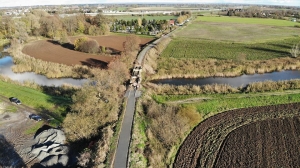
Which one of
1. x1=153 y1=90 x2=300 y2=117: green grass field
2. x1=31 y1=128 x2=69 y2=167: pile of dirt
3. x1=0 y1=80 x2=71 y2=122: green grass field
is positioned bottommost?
x1=31 y1=128 x2=69 y2=167: pile of dirt

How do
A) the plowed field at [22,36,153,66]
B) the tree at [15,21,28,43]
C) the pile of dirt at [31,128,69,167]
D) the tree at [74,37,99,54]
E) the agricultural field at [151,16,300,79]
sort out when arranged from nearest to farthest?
the pile of dirt at [31,128,69,167] → the agricultural field at [151,16,300,79] → the plowed field at [22,36,153,66] → the tree at [74,37,99,54] → the tree at [15,21,28,43]

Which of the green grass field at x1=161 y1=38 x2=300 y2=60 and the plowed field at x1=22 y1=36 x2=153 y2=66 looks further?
the plowed field at x1=22 y1=36 x2=153 y2=66

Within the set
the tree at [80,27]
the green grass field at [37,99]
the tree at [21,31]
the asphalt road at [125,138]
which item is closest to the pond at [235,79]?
the asphalt road at [125,138]

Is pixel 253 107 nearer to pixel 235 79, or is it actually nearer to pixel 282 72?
pixel 235 79

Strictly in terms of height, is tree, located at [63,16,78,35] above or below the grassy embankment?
above

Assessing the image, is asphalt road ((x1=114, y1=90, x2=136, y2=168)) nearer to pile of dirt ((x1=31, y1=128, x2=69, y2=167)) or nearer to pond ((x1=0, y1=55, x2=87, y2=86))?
pile of dirt ((x1=31, y1=128, x2=69, y2=167))

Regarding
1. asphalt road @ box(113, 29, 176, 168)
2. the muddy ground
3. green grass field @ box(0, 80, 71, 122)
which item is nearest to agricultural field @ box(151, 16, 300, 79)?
asphalt road @ box(113, 29, 176, 168)
